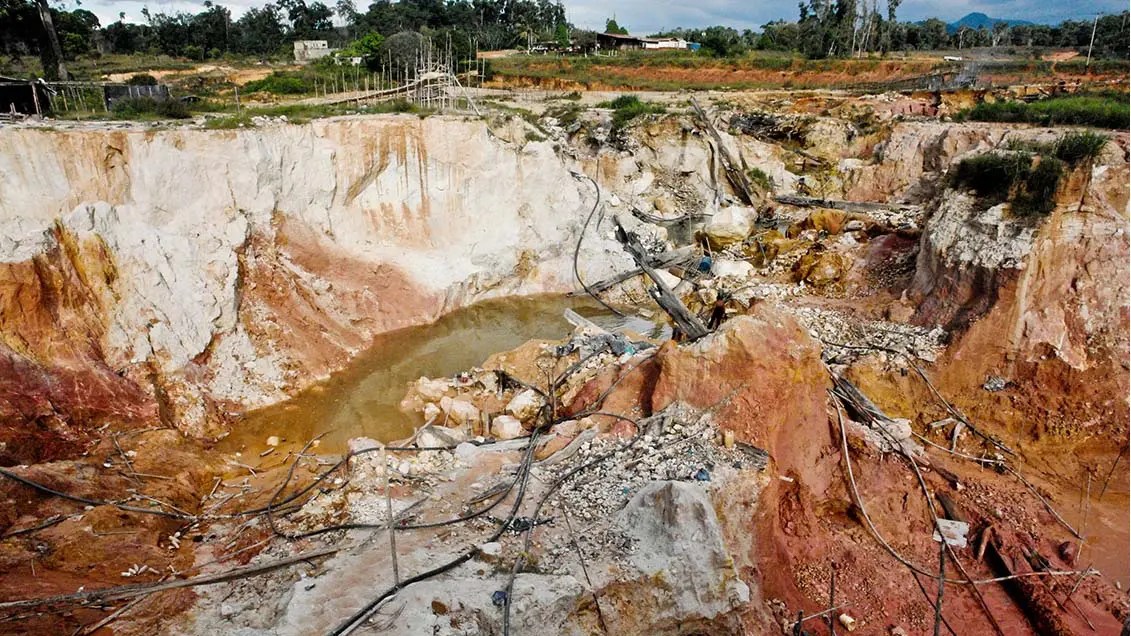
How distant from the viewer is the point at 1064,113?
2159 cm

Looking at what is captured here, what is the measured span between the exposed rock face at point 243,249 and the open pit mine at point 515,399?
0.20 ft

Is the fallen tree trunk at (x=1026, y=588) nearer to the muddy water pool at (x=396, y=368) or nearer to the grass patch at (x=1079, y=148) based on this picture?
the grass patch at (x=1079, y=148)

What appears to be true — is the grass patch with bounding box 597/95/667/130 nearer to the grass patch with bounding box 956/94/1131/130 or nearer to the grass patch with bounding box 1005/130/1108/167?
the grass patch with bounding box 956/94/1131/130

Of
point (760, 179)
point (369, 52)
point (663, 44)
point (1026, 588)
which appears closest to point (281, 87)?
point (369, 52)

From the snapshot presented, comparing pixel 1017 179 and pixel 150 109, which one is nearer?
pixel 1017 179

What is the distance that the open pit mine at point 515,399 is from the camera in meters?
7.94

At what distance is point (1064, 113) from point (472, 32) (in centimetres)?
5089

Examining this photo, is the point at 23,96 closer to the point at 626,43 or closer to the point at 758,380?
the point at 758,380

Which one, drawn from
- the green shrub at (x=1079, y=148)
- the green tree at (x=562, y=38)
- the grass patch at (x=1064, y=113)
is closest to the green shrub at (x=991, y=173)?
the green shrub at (x=1079, y=148)

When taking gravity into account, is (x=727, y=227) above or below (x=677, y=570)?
above

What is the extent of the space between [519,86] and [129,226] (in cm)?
3189

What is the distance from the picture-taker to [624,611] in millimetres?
7629

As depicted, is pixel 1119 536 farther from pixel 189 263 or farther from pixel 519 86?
pixel 519 86

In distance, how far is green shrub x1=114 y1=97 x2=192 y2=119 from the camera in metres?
16.0
